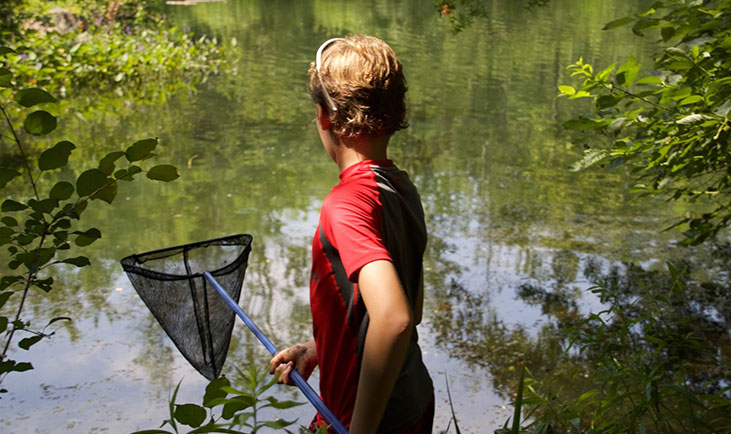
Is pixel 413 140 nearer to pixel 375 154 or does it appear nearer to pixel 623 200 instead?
pixel 623 200

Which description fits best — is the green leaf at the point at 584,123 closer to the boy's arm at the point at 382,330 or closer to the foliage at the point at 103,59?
the boy's arm at the point at 382,330

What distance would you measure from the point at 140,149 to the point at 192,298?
68 cm

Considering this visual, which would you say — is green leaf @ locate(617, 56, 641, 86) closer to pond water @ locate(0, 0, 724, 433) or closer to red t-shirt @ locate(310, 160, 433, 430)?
red t-shirt @ locate(310, 160, 433, 430)

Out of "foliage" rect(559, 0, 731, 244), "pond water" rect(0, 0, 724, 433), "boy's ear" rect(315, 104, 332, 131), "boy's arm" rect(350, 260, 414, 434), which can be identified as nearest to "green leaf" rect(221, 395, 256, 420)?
"boy's arm" rect(350, 260, 414, 434)

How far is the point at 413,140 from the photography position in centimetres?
743

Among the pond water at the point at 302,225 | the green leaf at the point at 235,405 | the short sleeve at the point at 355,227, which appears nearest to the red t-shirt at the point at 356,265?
the short sleeve at the point at 355,227

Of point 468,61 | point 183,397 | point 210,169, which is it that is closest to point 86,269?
point 183,397

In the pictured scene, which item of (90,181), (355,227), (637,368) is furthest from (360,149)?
(637,368)

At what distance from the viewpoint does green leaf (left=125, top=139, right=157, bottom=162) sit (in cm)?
133

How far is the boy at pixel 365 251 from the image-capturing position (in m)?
1.21

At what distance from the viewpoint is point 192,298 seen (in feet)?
6.33

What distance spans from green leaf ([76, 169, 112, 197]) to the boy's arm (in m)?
0.50

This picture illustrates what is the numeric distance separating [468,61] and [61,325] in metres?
9.20

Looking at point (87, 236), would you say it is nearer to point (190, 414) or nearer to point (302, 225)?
point (190, 414)
